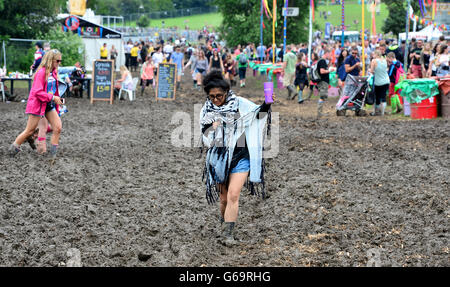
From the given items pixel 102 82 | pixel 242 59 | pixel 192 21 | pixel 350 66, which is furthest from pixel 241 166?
pixel 192 21

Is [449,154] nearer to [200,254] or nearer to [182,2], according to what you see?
[200,254]

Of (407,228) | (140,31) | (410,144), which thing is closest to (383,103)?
(410,144)

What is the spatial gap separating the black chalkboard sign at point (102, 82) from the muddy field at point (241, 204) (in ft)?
A: 22.5

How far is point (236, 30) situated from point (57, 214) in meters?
39.5

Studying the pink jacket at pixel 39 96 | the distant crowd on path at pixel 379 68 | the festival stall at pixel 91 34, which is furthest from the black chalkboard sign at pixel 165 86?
the festival stall at pixel 91 34

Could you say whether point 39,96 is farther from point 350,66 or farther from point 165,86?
point 165,86

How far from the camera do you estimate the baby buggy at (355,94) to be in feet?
54.3

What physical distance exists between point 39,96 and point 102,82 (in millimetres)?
10955

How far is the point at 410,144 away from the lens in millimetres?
12156

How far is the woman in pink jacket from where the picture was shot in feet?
32.9

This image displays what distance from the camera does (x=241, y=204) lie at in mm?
8148

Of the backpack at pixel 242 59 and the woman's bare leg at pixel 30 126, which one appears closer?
the woman's bare leg at pixel 30 126

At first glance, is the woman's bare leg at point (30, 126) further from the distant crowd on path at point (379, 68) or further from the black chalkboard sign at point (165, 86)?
the black chalkboard sign at point (165, 86)

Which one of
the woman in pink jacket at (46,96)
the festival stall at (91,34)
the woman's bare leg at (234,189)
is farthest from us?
the festival stall at (91,34)
